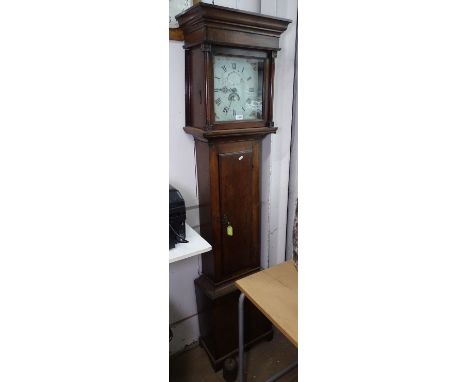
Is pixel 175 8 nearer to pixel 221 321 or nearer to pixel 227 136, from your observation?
pixel 227 136

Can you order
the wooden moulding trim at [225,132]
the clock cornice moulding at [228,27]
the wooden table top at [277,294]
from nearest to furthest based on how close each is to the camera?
1. the wooden table top at [277,294]
2. the clock cornice moulding at [228,27]
3. the wooden moulding trim at [225,132]

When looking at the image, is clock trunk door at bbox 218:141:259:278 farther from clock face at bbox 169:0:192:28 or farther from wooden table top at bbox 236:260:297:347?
clock face at bbox 169:0:192:28

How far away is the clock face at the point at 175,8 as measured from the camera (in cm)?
157

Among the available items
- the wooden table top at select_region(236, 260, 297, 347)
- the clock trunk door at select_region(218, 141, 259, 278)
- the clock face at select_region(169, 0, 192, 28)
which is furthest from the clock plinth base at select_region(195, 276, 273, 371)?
the clock face at select_region(169, 0, 192, 28)

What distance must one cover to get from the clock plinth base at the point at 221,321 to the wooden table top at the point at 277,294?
42 centimetres

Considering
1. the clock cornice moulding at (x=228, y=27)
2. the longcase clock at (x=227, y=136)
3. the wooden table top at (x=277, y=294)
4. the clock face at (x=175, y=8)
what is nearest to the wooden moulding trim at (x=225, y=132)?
the longcase clock at (x=227, y=136)

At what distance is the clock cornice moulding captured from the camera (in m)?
1.38

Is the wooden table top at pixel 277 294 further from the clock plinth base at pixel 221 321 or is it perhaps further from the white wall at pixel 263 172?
the white wall at pixel 263 172

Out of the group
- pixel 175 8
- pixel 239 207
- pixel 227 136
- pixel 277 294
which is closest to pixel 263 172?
pixel 239 207

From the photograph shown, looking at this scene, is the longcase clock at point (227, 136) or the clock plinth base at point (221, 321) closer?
the longcase clock at point (227, 136)
